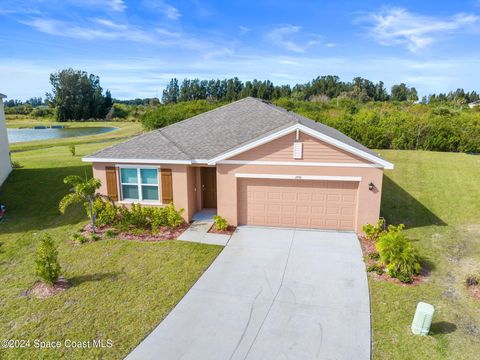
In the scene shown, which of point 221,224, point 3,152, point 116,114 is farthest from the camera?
point 116,114

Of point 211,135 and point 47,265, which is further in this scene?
point 211,135

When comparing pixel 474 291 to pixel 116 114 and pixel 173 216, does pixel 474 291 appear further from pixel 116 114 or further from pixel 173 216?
pixel 116 114

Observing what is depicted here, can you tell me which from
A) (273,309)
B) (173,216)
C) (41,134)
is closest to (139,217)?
(173,216)

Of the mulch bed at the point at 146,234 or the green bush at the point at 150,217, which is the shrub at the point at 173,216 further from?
the mulch bed at the point at 146,234

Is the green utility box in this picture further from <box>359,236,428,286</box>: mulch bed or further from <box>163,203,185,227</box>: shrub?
<box>163,203,185,227</box>: shrub

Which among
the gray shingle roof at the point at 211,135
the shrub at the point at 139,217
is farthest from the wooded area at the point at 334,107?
the shrub at the point at 139,217

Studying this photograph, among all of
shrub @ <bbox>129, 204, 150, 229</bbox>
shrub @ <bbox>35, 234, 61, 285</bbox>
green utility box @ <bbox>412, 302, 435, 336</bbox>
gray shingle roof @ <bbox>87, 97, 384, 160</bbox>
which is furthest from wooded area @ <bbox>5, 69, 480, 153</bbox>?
shrub @ <bbox>35, 234, 61, 285</bbox>
